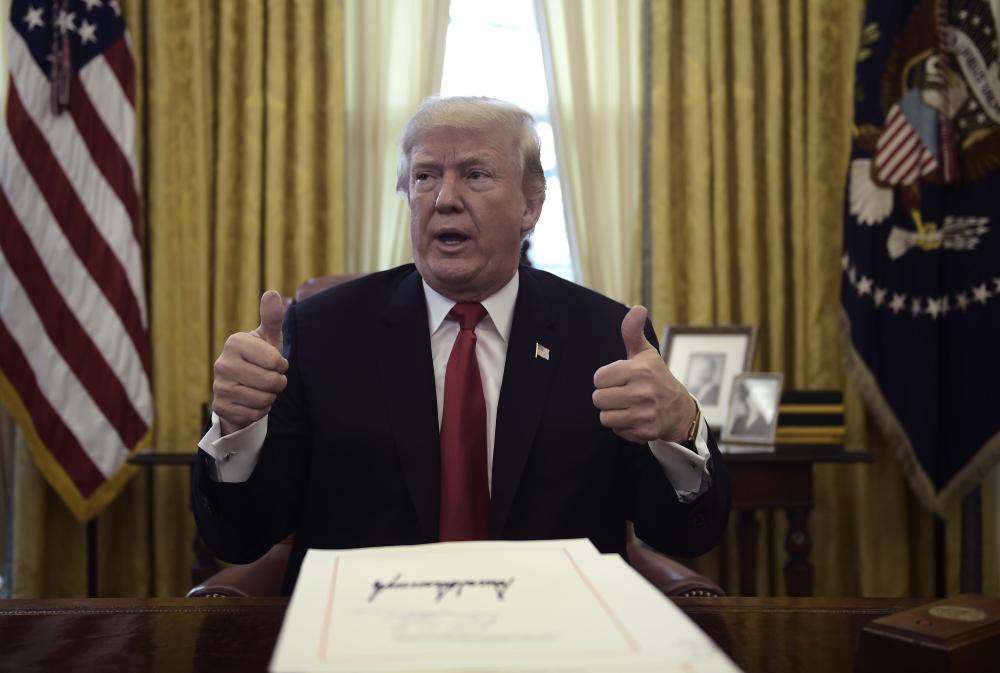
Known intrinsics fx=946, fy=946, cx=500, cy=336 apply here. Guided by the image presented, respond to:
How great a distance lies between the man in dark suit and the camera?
1.58 m

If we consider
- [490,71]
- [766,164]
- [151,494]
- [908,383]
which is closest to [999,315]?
[908,383]

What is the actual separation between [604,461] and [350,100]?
8.77 ft

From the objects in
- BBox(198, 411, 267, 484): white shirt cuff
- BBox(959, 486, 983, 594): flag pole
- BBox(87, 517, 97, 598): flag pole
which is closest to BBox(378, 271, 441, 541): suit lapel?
BBox(198, 411, 267, 484): white shirt cuff

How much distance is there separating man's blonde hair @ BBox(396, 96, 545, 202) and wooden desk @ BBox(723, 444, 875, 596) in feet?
4.70

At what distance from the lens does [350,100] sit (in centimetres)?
405

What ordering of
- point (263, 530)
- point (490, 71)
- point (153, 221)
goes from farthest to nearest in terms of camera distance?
point (490, 71) < point (153, 221) < point (263, 530)

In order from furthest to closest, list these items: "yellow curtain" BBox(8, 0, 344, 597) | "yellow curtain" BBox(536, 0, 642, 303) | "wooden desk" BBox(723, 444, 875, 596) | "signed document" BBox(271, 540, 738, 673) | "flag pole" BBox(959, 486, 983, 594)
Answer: "yellow curtain" BBox(536, 0, 642, 303) < "flag pole" BBox(959, 486, 983, 594) < "yellow curtain" BBox(8, 0, 344, 597) < "wooden desk" BBox(723, 444, 875, 596) < "signed document" BBox(271, 540, 738, 673)

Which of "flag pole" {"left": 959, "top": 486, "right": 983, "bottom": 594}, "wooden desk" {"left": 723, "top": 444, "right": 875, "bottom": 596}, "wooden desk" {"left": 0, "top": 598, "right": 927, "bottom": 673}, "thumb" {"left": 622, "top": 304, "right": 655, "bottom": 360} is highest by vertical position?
"thumb" {"left": 622, "top": 304, "right": 655, "bottom": 360}

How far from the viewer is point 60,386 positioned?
3.53 meters

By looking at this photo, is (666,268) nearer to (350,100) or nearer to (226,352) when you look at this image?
(350,100)

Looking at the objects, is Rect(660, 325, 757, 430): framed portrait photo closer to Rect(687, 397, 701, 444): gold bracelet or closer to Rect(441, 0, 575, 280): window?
Rect(441, 0, 575, 280): window

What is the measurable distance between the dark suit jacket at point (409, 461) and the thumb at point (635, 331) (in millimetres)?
312

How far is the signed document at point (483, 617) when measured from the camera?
74 centimetres

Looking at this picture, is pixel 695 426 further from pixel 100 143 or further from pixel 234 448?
pixel 100 143
